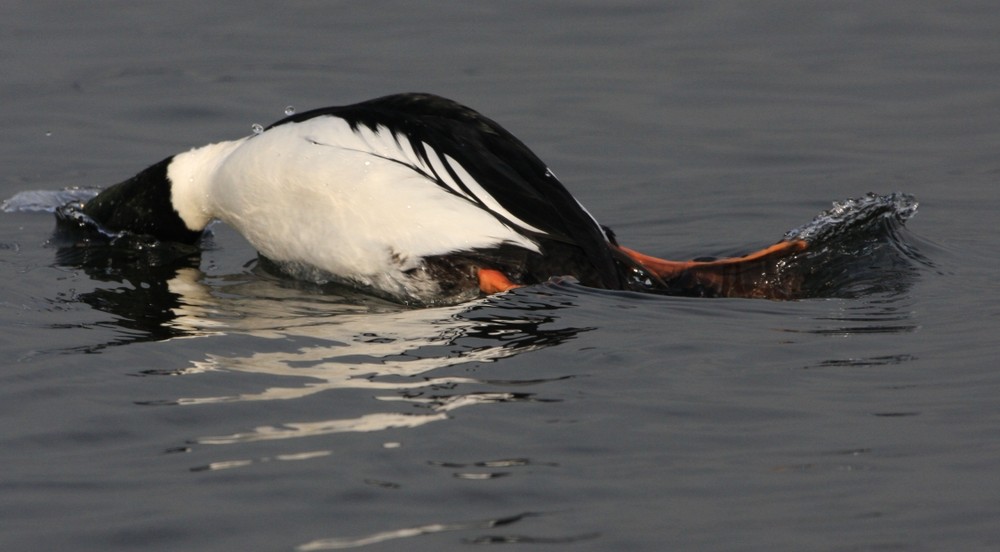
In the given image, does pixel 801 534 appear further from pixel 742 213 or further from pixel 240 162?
pixel 742 213

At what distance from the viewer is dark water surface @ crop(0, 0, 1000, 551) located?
12.8 feet

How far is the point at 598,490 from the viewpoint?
399 centimetres

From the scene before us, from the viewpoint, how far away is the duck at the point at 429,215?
242 inches

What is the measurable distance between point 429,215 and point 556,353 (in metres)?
1.19

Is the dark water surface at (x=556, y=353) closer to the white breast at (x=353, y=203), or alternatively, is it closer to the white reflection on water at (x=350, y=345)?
the white reflection on water at (x=350, y=345)

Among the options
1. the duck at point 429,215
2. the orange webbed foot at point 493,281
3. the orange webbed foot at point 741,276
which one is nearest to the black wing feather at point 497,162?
the duck at point 429,215

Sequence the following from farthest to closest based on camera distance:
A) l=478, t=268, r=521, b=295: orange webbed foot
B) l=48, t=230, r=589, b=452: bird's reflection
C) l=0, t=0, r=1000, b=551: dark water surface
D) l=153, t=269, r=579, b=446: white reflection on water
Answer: l=478, t=268, r=521, b=295: orange webbed foot, l=48, t=230, r=589, b=452: bird's reflection, l=153, t=269, r=579, b=446: white reflection on water, l=0, t=0, r=1000, b=551: dark water surface

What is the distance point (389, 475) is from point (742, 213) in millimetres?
4525

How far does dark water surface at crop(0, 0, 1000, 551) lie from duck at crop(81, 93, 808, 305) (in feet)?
0.60

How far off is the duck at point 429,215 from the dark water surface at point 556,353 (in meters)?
0.18

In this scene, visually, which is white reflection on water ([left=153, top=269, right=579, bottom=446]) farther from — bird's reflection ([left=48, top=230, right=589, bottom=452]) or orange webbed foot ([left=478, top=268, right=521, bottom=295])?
orange webbed foot ([left=478, top=268, right=521, bottom=295])

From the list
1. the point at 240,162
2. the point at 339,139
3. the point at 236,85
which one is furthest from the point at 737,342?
the point at 236,85

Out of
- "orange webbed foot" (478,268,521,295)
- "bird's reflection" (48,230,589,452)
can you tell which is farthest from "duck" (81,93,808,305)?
"bird's reflection" (48,230,589,452)

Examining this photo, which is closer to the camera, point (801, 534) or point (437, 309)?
point (801, 534)
